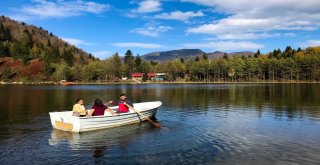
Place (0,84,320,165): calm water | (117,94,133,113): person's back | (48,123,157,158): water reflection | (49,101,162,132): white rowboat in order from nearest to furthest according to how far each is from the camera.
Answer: (0,84,320,165): calm water < (48,123,157,158): water reflection < (49,101,162,132): white rowboat < (117,94,133,113): person's back

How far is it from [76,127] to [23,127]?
6.81m

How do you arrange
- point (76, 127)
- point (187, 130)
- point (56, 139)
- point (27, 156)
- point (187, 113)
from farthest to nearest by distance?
point (187, 113) → point (187, 130) → point (76, 127) → point (56, 139) → point (27, 156)

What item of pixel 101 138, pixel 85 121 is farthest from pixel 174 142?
pixel 85 121

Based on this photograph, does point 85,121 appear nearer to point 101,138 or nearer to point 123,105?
point 101,138

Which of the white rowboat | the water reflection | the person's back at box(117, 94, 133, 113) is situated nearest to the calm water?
the water reflection

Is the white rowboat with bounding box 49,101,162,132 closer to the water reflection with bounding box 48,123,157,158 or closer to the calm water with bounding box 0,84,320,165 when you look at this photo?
the water reflection with bounding box 48,123,157,158

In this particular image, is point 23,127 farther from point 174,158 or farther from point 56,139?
point 174,158

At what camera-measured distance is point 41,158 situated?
20.4 metres

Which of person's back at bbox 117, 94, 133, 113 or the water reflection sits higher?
person's back at bbox 117, 94, 133, 113

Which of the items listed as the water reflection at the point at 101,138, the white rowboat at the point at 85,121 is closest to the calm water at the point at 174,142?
the water reflection at the point at 101,138

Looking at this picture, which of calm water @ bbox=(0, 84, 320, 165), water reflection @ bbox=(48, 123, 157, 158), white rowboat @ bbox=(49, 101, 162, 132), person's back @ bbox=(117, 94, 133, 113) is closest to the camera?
calm water @ bbox=(0, 84, 320, 165)

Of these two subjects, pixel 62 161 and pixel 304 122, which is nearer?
pixel 62 161

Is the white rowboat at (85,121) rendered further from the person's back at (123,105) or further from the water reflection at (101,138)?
the person's back at (123,105)

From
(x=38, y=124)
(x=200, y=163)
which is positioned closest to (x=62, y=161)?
(x=200, y=163)
